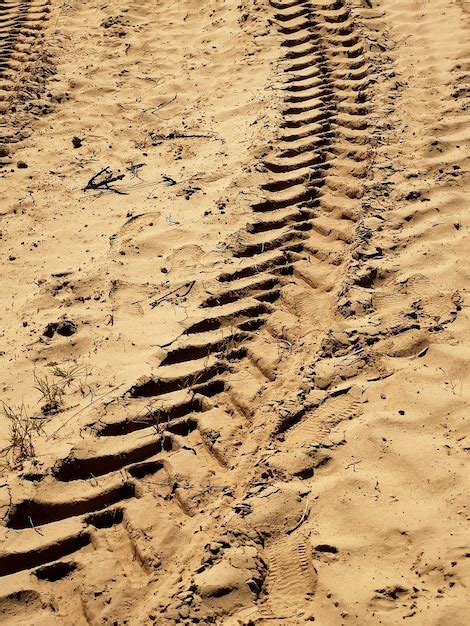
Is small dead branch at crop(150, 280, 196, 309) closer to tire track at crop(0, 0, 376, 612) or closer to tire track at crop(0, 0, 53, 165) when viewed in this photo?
tire track at crop(0, 0, 376, 612)

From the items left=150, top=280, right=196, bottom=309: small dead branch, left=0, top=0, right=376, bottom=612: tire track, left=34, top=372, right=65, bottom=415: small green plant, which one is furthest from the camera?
left=150, top=280, right=196, bottom=309: small dead branch

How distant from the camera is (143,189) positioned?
157 inches

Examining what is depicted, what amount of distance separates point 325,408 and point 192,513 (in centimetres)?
63

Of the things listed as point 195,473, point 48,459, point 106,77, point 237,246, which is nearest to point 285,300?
point 237,246

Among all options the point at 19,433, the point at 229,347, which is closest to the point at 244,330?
the point at 229,347

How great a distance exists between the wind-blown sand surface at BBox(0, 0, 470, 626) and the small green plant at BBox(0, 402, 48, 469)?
1 cm

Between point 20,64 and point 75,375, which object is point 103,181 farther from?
point 20,64

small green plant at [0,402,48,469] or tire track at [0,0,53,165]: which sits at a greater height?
tire track at [0,0,53,165]

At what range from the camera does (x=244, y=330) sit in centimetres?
294

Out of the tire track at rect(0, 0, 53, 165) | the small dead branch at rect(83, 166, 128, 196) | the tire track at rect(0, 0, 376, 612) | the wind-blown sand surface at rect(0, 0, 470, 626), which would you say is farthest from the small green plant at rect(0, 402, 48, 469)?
the tire track at rect(0, 0, 53, 165)

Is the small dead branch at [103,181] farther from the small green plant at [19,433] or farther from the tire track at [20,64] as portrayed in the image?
the small green plant at [19,433]

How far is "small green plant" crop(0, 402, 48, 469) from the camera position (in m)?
2.46

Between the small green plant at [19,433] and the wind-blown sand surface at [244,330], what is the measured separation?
0.03 ft

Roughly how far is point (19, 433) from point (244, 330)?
104cm
